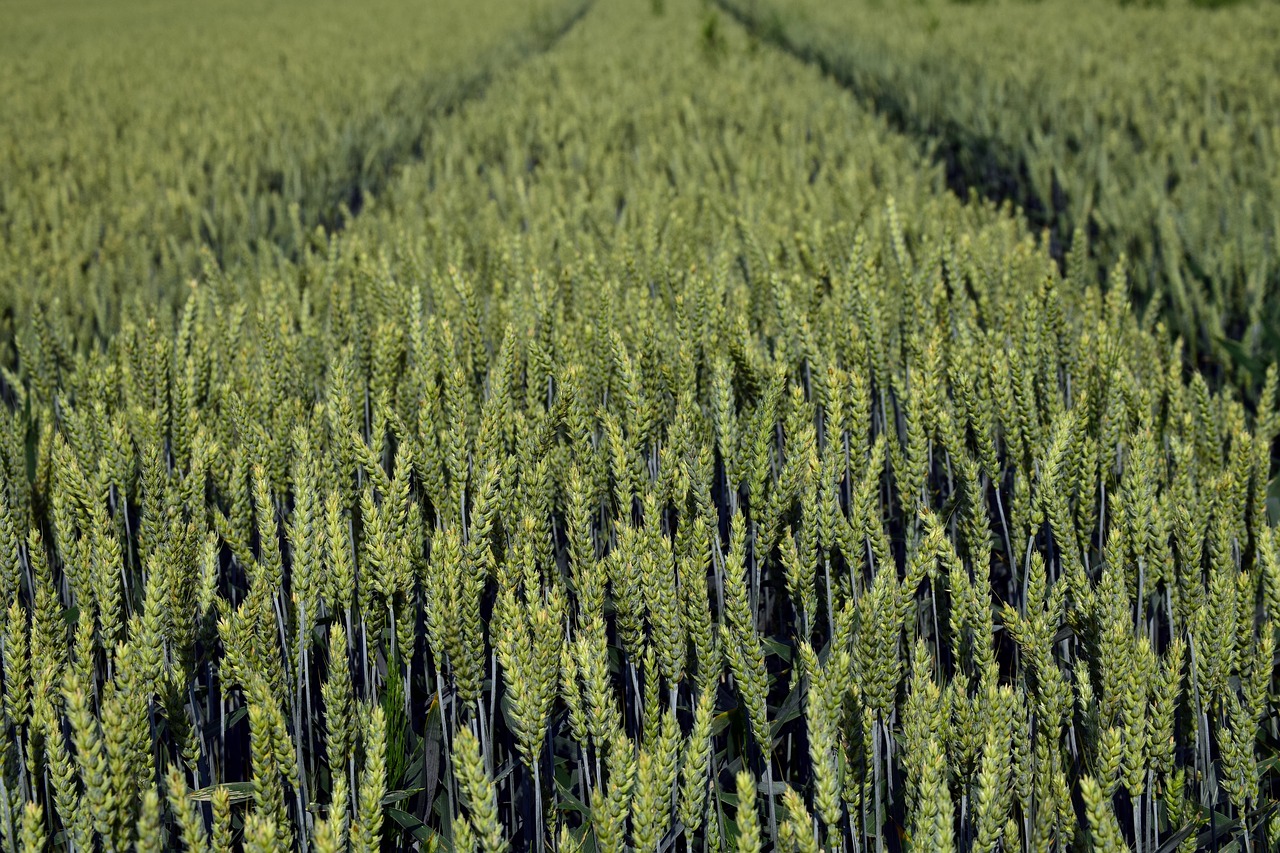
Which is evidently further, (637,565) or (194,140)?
(194,140)

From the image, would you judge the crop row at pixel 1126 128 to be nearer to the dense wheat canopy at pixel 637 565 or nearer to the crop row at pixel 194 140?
the dense wheat canopy at pixel 637 565

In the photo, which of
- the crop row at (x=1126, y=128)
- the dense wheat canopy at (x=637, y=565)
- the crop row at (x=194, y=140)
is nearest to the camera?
the dense wheat canopy at (x=637, y=565)

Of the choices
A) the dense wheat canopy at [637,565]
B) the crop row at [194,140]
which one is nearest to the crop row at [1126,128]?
the dense wheat canopy at [637,565]

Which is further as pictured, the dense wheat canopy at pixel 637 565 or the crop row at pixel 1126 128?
the crop row at pixel 1126 128

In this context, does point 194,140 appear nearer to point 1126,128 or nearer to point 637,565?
point 1126,128

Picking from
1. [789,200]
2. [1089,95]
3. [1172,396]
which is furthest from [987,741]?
[1089,95]

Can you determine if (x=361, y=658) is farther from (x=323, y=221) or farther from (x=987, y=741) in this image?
(x=323, y=221)

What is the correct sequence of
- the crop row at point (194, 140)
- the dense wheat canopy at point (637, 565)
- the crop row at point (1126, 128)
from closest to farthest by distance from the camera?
1. the dense wheat canopy at point (637, 565)
2. the crop row at point (1126, 128)
3. the crop row at point (194, 140)

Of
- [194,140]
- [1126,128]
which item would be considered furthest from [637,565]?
A: [1126,128]

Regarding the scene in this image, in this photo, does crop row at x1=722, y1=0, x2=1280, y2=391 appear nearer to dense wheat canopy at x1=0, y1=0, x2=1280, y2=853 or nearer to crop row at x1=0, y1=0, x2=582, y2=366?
dense wheat canopy at x1=0, y1=0, x2=1280, y2=853
